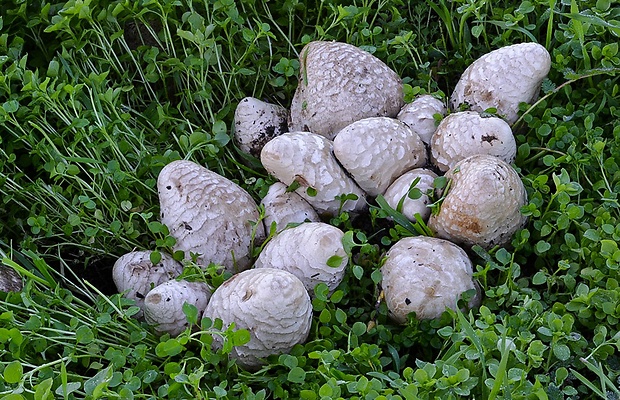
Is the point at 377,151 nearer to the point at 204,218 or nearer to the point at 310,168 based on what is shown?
the point at 310,168

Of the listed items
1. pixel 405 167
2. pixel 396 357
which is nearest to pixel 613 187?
pixel 405 167

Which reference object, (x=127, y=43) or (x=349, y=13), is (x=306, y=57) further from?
(x=127, y=43)

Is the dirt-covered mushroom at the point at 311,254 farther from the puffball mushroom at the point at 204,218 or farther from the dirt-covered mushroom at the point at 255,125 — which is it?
the dirt-covered mushroom at the point at 255,125

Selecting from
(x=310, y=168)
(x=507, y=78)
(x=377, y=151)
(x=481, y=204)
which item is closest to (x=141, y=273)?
(x=310, y=168)

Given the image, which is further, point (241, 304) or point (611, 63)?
point (611, 63)

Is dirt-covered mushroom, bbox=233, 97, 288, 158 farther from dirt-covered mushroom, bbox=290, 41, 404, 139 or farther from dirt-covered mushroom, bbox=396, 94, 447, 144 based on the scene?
dirt-covered mushroom, bbox=396, 94, 447, 144
